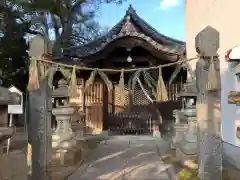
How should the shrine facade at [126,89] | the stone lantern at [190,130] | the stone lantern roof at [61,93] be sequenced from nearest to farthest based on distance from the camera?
the stone lantern at [190,130] < the stone lantern roof at [61,93] < the shrine facade at [126,89]

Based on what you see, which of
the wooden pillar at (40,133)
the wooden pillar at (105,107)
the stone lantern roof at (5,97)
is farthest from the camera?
the wooden pillar at (105,107)

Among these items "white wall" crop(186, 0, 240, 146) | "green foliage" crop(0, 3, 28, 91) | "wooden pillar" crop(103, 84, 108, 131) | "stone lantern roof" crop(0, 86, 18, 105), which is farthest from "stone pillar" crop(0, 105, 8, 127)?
"green foliage" crop(0, 3, 28, 91)

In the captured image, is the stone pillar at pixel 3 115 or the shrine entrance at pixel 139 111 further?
the shrine entrance at pixel 139 111

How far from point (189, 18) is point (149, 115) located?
17.2ft

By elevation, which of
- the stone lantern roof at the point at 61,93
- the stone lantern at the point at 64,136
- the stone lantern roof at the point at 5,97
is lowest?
the stone lantern at the point at 64,136

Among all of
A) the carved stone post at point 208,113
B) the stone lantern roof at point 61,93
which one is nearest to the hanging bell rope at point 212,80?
the carved stone post at point 208,113

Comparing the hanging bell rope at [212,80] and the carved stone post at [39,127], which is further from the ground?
the hanging bell rope at [212,80]

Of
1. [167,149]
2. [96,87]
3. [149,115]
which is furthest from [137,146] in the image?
[96,87]

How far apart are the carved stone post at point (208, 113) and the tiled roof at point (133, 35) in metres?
7.56

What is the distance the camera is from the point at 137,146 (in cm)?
1138

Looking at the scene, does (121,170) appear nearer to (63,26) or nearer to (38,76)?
(38,76)

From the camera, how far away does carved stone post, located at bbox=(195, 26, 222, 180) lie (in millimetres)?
5285

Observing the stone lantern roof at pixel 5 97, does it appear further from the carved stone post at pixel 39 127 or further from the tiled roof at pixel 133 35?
the tiled roof at pixel 133 35

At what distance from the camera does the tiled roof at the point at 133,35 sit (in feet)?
42.1
